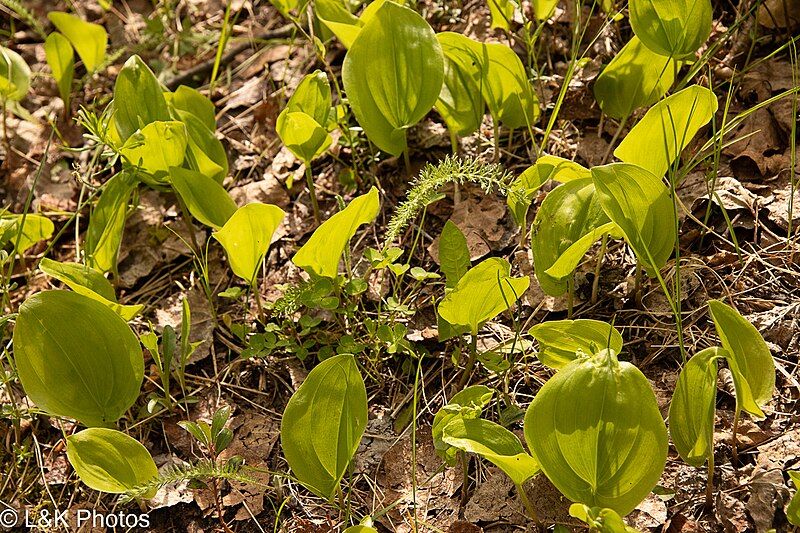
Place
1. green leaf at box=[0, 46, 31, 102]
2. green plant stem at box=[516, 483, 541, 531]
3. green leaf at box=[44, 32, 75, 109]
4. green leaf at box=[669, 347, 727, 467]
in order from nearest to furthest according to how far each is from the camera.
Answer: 1. green leaf at box=[669, 347, 727, 467]
2. green plant stem at box=[516, 483, 541, 531]
3. green leaf at box=[0, 46, 31, 102]
4. green leaf at box=[44, 32, 75, 109]

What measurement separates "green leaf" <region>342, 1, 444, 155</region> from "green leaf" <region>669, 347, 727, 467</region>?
0.98 m

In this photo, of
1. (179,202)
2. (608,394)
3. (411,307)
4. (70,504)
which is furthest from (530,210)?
(70,504)

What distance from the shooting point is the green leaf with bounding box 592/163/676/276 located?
153 cm

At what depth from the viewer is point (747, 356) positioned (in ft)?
4.70

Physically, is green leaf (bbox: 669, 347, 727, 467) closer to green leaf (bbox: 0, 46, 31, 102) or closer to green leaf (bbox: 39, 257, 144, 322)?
green leaf (bbox: 39, 257, 144, 322)

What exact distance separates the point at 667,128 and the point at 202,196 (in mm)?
1203

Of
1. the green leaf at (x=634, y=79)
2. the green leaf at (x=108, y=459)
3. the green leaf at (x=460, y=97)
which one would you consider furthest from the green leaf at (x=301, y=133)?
the green leaf at (x=108, y=459)

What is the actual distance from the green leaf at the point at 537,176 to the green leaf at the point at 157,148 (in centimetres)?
90

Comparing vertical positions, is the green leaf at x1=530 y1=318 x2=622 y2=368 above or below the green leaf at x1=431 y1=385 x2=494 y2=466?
above

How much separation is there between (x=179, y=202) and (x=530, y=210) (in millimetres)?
1058

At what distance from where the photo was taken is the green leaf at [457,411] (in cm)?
147

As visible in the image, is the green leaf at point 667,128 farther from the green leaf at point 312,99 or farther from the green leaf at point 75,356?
the green leaf at point 75,356

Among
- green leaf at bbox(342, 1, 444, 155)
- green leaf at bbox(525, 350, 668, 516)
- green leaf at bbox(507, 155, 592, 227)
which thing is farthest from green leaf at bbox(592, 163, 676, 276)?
green leaf at bbox(342, 1, 444, 155)

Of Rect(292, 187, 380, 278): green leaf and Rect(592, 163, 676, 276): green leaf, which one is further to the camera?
Rect(292, 187, 380, 278): green leaf
